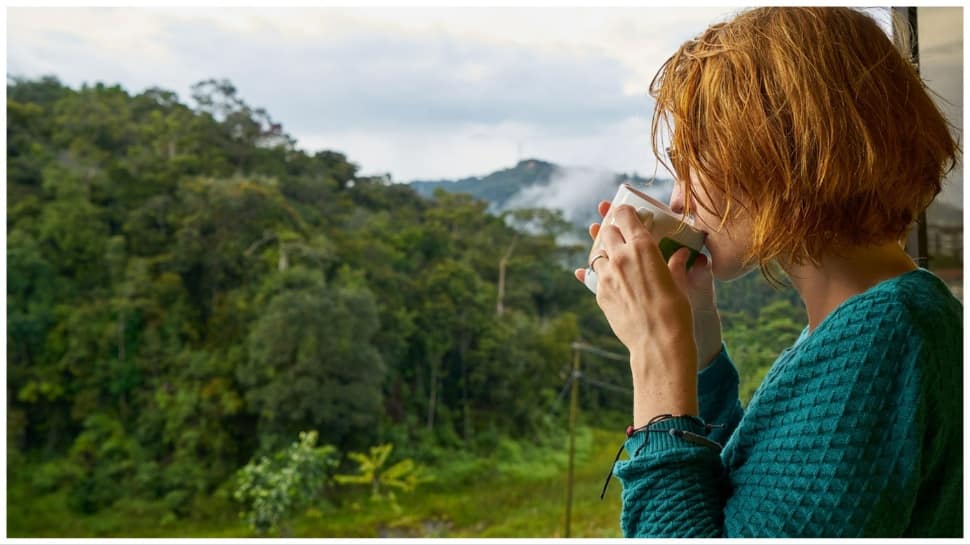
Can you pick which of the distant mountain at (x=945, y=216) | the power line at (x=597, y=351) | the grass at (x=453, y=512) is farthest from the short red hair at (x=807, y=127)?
the power line at (x=597, y=351)

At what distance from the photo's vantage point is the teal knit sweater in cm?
51

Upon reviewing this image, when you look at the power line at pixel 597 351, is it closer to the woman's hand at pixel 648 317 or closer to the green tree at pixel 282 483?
the green tree at pixel 282 483

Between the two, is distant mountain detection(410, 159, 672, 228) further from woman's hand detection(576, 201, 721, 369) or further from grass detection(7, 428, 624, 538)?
woman's hand detection(576, 201, 721, 369)

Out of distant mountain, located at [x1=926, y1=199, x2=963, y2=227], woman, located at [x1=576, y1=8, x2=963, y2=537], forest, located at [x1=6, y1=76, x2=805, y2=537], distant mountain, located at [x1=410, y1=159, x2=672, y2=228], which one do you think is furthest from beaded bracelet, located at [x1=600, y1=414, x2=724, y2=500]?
forest, located at [x1=6, y1=76, x2=805, y2=537]

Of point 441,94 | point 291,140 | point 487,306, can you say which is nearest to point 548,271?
point 487,306

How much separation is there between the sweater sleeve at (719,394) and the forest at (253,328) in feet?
7.96

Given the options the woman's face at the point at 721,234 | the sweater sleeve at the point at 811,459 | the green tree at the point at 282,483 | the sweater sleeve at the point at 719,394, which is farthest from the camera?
the green tree at the point at 282,483

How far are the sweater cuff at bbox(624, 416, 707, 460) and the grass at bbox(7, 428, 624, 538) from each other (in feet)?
8.28

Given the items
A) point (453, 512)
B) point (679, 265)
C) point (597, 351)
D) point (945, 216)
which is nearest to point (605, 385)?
point (597, 351)

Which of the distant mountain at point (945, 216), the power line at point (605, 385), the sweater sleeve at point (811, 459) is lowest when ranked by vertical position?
the power line at point (605, 385)

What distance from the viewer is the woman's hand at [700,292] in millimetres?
684

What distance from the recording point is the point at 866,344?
527 millimetres

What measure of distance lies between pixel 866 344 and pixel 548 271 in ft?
9.12

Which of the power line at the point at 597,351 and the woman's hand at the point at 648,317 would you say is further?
the power line at the point at 597,351
